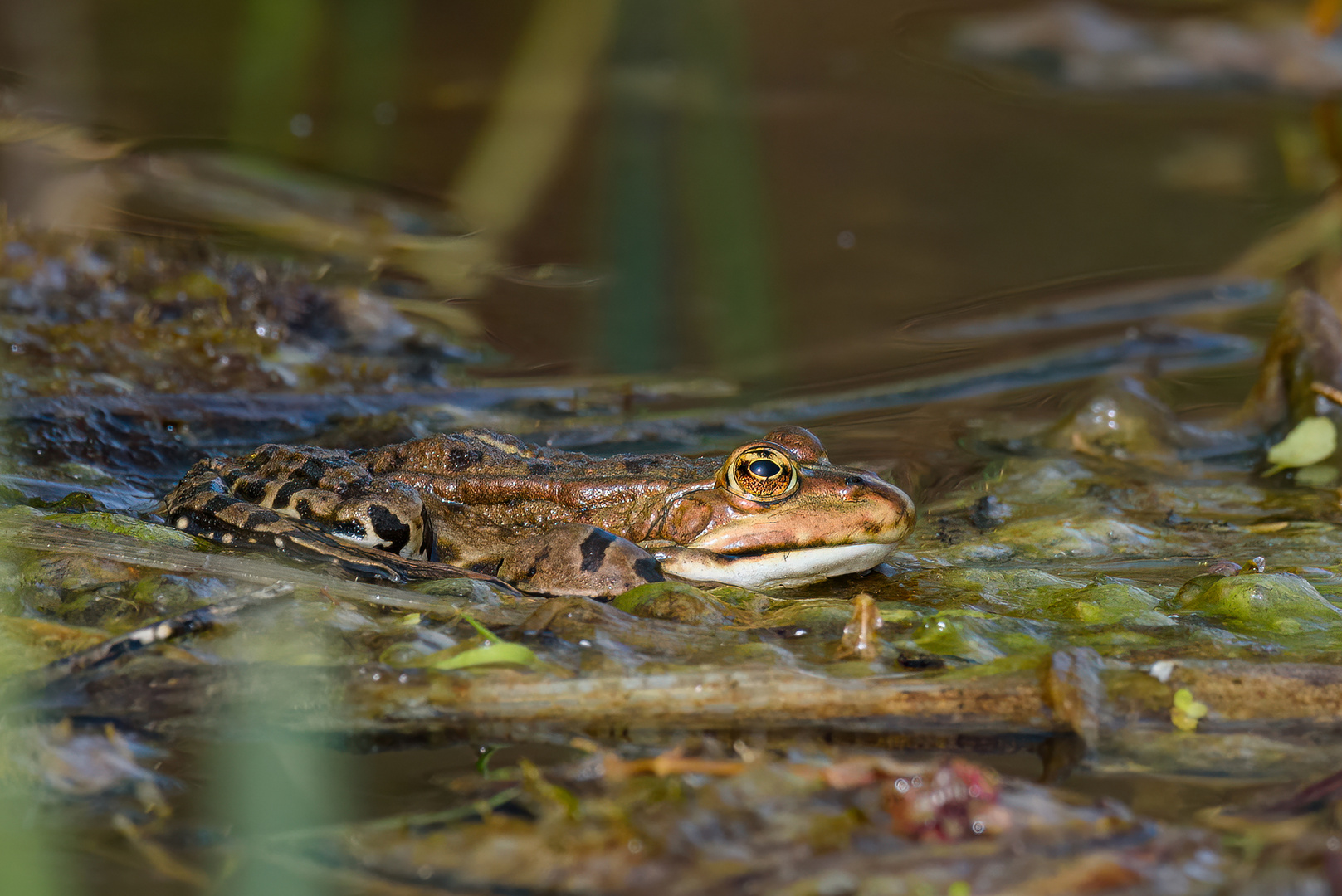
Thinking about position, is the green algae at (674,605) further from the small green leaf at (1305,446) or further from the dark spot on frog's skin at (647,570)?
the small green leaf at (1305,446)

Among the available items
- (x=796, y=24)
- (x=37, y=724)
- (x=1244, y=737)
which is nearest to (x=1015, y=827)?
(x=1244, y=737)

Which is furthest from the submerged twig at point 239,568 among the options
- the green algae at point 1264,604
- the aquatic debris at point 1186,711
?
the green algae at point 1264,604

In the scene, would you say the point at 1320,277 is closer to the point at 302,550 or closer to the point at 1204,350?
the point at 1204,350

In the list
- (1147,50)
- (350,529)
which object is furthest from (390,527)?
(1147,50)

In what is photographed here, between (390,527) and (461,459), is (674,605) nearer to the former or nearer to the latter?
(390,527)

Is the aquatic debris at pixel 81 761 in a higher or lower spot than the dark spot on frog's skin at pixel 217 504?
lower
